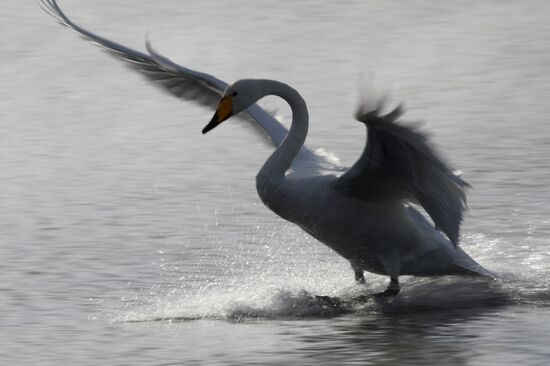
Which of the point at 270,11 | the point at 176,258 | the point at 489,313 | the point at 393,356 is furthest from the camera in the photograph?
the point at 270,11

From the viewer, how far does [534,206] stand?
11703mm

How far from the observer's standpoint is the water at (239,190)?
9164mm

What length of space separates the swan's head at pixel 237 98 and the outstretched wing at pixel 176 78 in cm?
97

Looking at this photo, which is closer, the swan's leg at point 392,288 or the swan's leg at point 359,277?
the swan's leg at point 392,288

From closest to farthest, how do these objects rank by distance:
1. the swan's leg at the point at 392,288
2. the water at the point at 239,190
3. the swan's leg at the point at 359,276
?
the water at the point at 239,190 → the swan's leg at the point at 392,288 → the swan's leg at the point at 359,276

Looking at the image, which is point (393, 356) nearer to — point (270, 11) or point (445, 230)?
point (445, 230)

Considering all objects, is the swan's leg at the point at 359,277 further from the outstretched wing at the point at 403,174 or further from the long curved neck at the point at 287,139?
the long curved neck at the point at 287,139

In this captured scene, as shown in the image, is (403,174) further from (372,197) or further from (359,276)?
(359,276)

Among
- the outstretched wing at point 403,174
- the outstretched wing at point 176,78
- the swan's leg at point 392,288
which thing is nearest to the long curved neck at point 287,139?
the outstretched wing at point 403,174

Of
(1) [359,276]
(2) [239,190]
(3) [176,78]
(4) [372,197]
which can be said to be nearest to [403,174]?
(4) [372,197]

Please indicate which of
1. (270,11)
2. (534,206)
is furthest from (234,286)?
(270,11)

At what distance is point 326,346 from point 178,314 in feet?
3.90

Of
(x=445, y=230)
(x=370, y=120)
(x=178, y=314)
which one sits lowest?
(x=178, y=314)

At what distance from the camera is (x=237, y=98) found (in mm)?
9906
